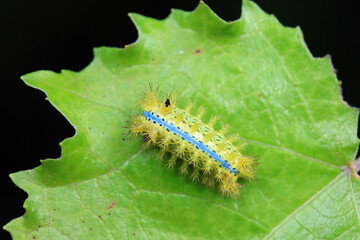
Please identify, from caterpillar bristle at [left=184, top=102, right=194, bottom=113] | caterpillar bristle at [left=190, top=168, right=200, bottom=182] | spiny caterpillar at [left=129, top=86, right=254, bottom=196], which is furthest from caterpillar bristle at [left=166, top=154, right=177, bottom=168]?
caterpillar bristle at [left=184, top=102, right=194, bottom=113]

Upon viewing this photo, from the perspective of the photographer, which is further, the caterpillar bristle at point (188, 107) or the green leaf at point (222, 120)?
the caterpillar bristle at point (188, 107)

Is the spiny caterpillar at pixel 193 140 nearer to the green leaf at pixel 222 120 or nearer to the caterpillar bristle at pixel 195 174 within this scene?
the caterpillar bristle at pixel 195 174

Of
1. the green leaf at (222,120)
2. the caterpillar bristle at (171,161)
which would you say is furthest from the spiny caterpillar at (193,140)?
the green leaf at (222,120)

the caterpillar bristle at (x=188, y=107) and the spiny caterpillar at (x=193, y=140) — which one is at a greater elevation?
the caterpillar bristle at (x=188, y=107)

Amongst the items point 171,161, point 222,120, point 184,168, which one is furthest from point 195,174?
point 222,120

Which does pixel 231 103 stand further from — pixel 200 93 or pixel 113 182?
pixel 113 182

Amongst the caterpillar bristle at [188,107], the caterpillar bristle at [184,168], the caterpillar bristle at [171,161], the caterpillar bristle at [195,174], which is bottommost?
the caterpillar bristle at [195,174]

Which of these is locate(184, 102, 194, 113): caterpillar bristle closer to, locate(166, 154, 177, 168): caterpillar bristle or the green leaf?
the green leaf

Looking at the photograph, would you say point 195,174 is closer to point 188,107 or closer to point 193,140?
point 193,140
